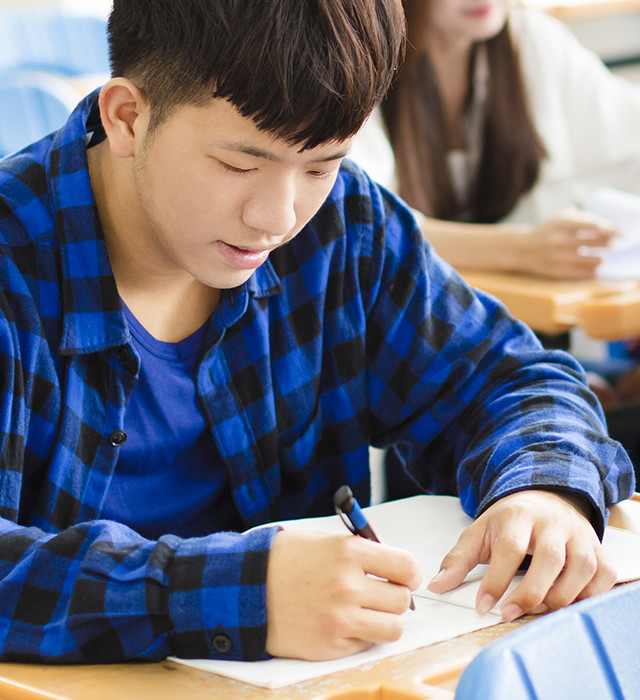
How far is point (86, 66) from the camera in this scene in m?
3.24

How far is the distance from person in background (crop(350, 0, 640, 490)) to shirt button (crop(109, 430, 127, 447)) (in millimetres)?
1248

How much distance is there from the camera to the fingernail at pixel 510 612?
732 mm

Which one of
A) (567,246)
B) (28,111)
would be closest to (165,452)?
(567,246)

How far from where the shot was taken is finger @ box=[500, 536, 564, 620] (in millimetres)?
739

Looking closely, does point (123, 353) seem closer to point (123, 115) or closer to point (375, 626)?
point (123, 115)

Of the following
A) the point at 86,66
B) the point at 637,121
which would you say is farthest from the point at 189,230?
the point at 86,66

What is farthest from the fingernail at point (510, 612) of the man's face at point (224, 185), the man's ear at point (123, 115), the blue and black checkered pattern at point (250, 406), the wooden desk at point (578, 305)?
the wooden desk at point (578, 305)

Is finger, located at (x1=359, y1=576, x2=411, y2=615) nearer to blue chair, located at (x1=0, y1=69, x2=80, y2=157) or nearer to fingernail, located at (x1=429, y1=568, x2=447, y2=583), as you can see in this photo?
fingernail, located at (x1=429, y1=568, x2=447, y2=583)

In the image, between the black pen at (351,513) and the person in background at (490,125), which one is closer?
the black pen at (351,513)

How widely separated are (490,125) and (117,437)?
4.79ft

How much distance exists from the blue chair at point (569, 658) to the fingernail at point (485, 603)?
0.16 metres

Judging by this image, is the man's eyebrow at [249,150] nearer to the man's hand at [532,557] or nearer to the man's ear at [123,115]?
the man's ear at [123,115]

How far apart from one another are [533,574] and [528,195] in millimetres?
1537

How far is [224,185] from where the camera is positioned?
0.81m
